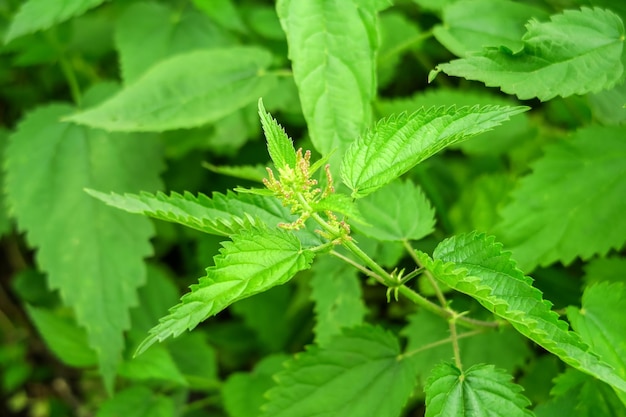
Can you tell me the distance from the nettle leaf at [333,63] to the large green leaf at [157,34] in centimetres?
67

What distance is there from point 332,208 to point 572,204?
78cm

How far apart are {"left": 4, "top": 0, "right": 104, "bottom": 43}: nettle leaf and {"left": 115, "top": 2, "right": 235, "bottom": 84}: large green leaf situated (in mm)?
242

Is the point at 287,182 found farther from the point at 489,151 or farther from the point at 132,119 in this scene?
the point at 489,151

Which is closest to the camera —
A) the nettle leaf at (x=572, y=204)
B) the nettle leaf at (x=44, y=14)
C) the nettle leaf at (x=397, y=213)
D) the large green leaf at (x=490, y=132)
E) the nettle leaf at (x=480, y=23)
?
the nettle leaf at (x=397, y=213)

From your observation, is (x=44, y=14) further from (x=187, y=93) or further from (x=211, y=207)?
(x=211, y=207)

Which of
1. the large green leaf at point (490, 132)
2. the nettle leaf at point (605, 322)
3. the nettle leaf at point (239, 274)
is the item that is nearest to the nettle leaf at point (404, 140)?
the nettle leaf at point (239, 274)

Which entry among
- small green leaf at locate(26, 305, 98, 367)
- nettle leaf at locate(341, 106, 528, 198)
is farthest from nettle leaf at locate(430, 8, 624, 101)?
small green leaf at locate(26, 305, 98, 367)

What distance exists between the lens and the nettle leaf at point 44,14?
1679mm

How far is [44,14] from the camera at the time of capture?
1701 mm

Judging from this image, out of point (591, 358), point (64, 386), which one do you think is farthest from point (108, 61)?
point (591, 358)

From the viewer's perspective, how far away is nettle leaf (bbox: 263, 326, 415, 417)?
1.23 meters

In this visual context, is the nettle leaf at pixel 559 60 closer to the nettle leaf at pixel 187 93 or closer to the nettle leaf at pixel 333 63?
the nettle leaf at pixel 333 63

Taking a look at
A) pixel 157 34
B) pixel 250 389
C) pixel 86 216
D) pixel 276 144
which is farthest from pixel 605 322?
pixel 157 34

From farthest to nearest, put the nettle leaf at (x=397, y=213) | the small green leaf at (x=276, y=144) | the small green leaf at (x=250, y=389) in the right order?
1. the small green leaf at (x=250, y=389)
2. the nettle leaf at (x=397, y=213)
3. the small green leaf at (x=276, y=144)
